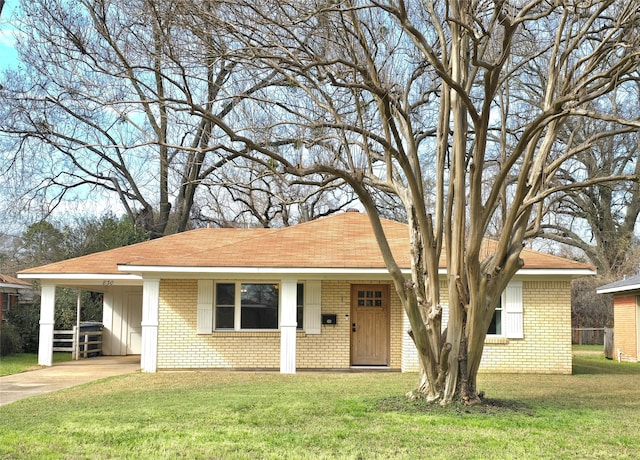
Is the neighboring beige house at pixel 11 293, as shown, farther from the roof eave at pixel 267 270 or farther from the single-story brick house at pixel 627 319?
the single-story brick house at pixel 627 319

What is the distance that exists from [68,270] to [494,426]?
14271 millimetres

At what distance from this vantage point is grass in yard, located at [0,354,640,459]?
8688mm

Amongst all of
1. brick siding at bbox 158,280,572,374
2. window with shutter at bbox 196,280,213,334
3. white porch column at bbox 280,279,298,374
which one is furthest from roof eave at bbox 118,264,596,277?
brick siding at bbox 158,280,572,374

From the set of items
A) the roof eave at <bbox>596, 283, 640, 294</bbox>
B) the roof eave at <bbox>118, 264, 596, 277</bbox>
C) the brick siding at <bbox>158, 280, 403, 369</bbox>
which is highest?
the roof eave at <bbox>118, 264, 596, 277</bbox>

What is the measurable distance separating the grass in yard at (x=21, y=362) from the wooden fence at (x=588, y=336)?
2553 cm

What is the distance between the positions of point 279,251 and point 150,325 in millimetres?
3835

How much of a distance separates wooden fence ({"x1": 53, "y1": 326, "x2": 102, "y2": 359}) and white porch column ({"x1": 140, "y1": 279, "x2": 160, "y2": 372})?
5.55 m

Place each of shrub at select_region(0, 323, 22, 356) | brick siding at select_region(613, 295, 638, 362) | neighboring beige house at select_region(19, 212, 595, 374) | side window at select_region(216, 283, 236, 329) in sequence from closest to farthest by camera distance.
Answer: neighboring beige house at select_region(19, 212, 595, 374) → side window at select_region(216, 283, 236, 329) → shrub at select_region(0, 323, 22, 356) → brick siding at select_region(613, 295, 638, 362)

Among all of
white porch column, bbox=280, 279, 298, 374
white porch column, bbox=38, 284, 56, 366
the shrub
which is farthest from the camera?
the shrub

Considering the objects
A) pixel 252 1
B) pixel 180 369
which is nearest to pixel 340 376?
pixel 180 369

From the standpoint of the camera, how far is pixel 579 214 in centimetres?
3897

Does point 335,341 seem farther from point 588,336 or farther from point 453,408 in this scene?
point 588,336

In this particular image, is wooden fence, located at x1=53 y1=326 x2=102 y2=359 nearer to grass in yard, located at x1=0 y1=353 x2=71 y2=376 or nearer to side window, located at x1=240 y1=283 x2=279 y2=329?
grass in yard, located at x1=0 y1=353 x2=71 y2=376

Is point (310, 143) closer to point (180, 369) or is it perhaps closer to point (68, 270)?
point (180, 369)
